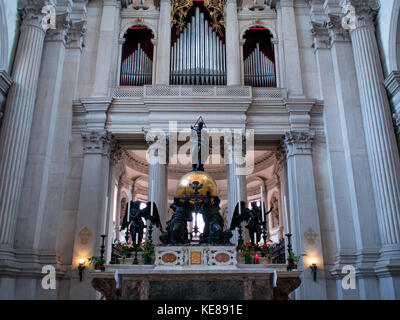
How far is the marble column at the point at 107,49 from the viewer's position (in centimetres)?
1695

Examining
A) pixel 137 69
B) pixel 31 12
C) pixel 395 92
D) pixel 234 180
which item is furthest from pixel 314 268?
pixel 31 12

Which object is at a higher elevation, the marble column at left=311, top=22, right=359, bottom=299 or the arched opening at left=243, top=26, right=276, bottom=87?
the arched opening at left=243, top=26, right=276, bottom=87

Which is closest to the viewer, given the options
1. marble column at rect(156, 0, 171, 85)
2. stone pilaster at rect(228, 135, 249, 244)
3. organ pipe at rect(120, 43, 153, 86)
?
stone pilaster at rect(228, 135, 249, 244)

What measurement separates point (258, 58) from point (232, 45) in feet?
4.54

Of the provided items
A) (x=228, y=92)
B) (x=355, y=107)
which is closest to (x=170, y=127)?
(x=228, y=92)

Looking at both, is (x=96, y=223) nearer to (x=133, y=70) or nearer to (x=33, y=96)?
(x=33, y=96)

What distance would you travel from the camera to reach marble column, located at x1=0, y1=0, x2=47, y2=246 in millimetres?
12344

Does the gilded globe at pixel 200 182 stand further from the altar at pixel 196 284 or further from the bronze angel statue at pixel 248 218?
the altar at pixel 196 284

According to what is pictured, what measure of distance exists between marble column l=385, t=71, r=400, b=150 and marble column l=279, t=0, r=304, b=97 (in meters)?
3.73

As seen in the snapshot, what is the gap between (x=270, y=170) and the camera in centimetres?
2423

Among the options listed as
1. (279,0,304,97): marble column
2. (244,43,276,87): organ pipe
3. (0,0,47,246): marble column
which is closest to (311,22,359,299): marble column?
(279,0,304,97): marble column

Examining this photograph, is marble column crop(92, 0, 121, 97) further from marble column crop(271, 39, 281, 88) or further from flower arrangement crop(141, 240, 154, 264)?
flower arrangement crop(141, 240, 154, 264)

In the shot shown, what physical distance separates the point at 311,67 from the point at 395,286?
9844mm

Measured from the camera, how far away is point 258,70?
1823 cm
